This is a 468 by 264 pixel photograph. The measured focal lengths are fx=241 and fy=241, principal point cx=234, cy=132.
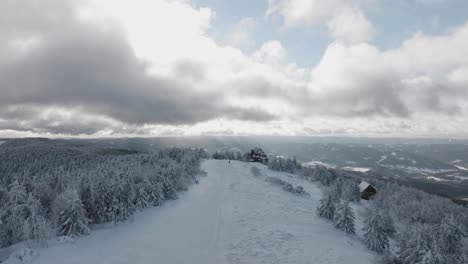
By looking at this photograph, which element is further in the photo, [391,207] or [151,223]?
[391,207]

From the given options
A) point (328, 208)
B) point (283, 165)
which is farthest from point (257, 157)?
point (328, 208)

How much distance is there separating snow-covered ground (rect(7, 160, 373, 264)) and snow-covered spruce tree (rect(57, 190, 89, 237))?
3.01 feet

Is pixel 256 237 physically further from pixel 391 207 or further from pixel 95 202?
pixel 391 207

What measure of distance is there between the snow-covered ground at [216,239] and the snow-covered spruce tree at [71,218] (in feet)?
3.01

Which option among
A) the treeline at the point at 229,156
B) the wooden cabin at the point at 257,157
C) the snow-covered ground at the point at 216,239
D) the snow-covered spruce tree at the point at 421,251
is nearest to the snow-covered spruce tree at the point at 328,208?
the snow-covered ground at the point at 216,239

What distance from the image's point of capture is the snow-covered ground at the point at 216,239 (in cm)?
1622

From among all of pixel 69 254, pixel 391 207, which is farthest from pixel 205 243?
pixel 391 207

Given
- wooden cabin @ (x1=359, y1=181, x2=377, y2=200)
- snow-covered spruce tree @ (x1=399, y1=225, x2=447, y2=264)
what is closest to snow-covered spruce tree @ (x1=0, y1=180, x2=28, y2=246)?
snow-covered spruce tree @ (x1=399, y1=225, x2=447, y2=264)

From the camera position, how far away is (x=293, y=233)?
2306 cm

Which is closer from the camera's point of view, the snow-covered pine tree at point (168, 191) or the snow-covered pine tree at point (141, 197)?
the snow-covered pine tree at point (141, 197)

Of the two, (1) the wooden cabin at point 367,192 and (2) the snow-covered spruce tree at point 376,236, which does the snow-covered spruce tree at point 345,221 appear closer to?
(2) the snow-covered spruce tree at point 376,236

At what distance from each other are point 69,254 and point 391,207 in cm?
6297

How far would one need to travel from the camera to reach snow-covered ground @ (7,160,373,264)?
639 inches

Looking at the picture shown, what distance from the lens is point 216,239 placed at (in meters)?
20.3
